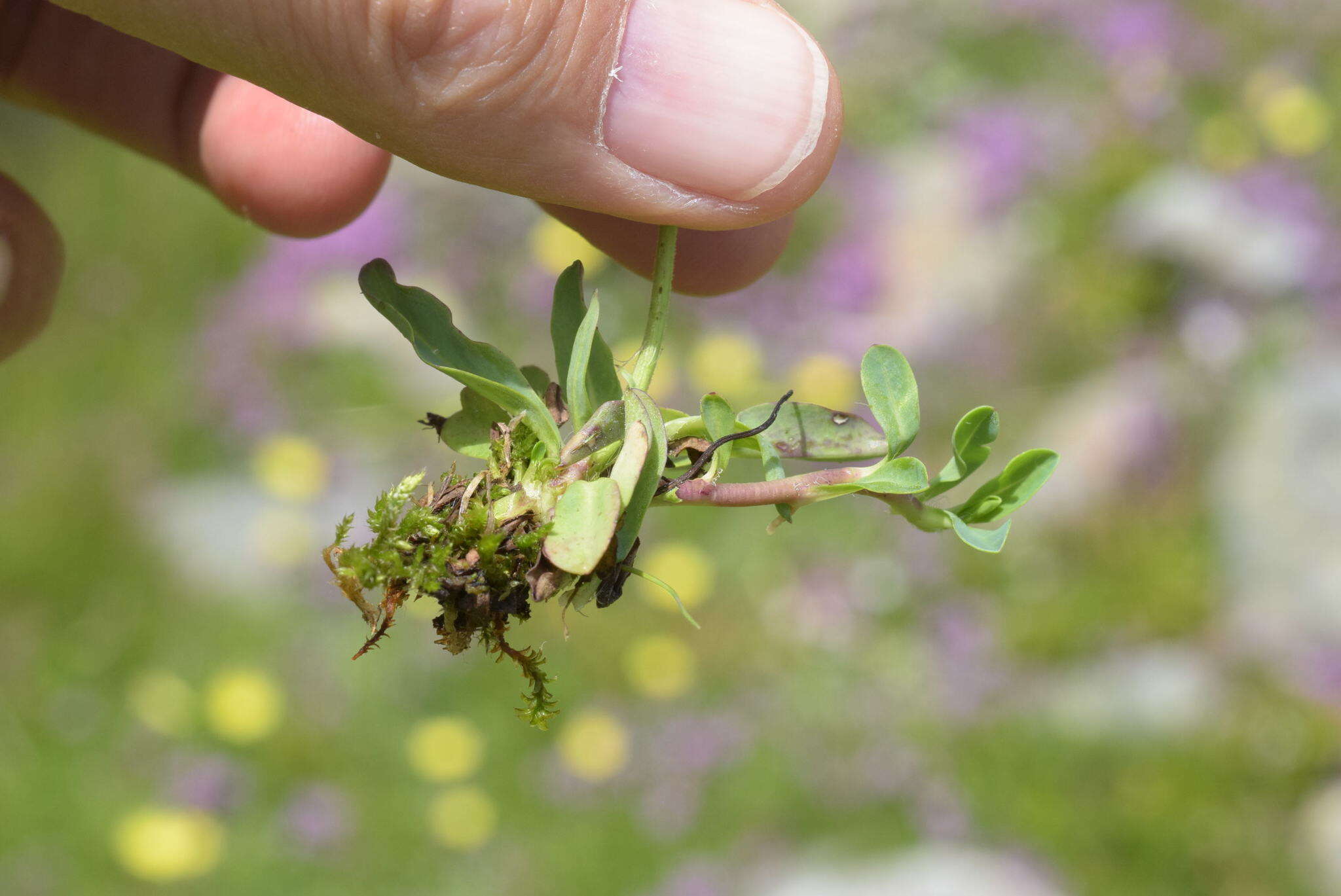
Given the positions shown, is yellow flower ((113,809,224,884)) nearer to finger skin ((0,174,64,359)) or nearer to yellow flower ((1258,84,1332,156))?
finger skin ((0,174,64,359))

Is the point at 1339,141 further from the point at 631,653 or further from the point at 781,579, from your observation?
the point at 631,653

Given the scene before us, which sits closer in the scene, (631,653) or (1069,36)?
(631,653)

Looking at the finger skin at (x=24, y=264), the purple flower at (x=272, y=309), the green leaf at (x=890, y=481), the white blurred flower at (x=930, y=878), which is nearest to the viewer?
the green leaf at (x=890, y=481)

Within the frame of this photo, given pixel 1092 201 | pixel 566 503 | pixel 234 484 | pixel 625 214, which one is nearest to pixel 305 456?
pixel 234 484

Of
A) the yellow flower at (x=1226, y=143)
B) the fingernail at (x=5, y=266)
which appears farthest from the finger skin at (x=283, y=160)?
the yellow flower at (x=1226, y=143)

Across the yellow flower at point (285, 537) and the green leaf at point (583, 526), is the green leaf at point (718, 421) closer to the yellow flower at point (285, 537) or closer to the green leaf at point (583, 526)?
the green leaf at point (583, 526)

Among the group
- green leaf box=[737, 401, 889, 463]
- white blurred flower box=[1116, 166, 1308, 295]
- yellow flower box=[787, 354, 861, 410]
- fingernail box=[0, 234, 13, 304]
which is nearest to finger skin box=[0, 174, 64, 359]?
fingernail box=[0, 234, 13, 304]
